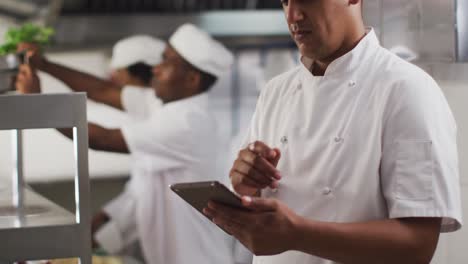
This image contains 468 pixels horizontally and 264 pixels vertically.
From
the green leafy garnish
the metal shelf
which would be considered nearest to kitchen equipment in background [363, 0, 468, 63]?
the metal shelf

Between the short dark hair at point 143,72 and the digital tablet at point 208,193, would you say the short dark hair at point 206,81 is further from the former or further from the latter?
the digital tablet at point 208,193

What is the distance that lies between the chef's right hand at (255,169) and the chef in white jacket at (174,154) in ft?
7.92

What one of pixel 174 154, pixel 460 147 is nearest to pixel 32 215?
pixel 460 147

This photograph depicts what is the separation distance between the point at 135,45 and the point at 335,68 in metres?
2.61

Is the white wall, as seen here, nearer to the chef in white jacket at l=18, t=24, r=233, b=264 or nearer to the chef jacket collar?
the chef jacket collar

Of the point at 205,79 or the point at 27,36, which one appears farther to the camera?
the point at 205,79

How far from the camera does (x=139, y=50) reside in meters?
3.88

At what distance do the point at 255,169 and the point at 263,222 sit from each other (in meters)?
0.18

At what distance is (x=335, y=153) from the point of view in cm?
131

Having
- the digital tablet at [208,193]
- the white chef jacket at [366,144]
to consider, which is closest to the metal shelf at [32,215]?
the digital tablet at [208,193]

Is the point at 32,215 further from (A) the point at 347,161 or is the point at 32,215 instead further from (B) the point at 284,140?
(A) the point at 347,161

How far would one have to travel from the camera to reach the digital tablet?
44.7 inches

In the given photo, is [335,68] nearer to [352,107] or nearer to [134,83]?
[352,107]

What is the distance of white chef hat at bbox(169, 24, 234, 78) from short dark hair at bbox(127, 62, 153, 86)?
0.17 m
